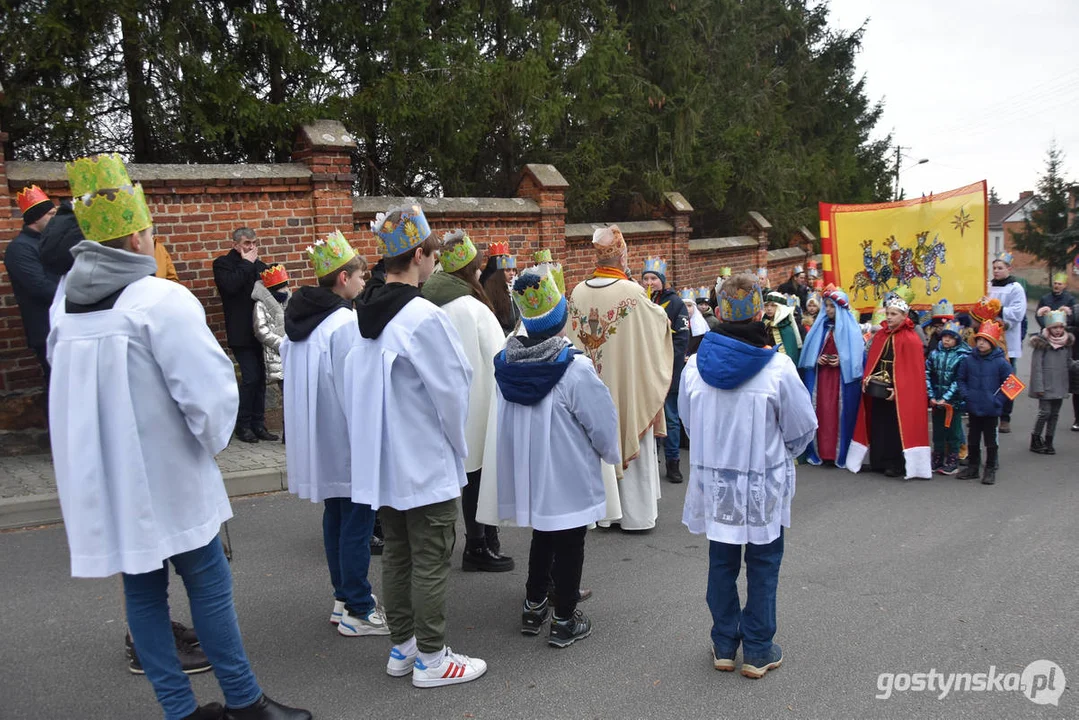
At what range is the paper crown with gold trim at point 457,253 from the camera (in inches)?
196

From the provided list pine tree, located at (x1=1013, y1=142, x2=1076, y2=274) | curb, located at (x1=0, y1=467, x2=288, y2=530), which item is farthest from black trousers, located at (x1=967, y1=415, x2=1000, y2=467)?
pine tree, located at (x1=1013, y1=142, x2=1076, y2=274)

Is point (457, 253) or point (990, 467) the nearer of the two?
point (457, 253)

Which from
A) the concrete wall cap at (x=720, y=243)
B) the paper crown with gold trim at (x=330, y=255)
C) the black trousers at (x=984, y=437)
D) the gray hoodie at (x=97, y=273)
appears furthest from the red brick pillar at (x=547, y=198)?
the gray hoodie at (x=97, y=273)

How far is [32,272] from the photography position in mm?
6570

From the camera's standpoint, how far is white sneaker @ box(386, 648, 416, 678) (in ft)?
12.7

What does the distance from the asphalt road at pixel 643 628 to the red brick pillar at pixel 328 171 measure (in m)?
3.90

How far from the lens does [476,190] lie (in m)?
13.0

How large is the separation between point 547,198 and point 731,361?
8519 millimetres

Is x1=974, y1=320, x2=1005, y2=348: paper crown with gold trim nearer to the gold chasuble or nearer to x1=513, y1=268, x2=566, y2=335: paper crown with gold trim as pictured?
the gold chasuble

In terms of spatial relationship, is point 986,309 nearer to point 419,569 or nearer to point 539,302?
point 539,302

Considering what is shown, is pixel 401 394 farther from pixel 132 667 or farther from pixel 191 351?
pixel 132 667

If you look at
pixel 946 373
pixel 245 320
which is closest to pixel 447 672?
pixel 245 320

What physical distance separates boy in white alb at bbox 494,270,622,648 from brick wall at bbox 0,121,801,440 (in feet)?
14.1

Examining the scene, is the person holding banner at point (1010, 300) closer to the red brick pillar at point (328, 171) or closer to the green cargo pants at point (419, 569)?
the red brick pillar at point (328, 171)
